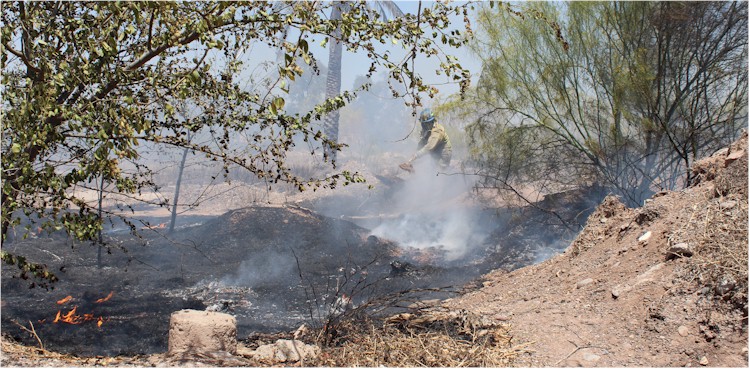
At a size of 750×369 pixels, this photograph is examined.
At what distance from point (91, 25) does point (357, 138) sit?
130ft

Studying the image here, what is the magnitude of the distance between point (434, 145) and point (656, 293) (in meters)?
11.6

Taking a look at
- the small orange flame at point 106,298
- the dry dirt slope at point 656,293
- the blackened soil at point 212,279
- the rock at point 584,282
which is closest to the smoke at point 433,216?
the blackened soil at point 212,279

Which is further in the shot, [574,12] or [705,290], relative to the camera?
[574,12]

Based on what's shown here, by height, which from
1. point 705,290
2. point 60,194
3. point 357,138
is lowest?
point 705,290

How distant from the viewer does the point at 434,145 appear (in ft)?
52.1

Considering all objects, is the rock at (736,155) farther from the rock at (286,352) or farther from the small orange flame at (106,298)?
the small orange flame at (106,298)

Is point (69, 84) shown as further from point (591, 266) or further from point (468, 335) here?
point (591, 266)

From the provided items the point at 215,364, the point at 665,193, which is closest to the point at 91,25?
the point at 215,364

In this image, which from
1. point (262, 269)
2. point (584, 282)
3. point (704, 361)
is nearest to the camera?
point (704, 361)

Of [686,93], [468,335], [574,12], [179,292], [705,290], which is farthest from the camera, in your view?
[574,12]

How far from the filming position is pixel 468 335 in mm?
4617

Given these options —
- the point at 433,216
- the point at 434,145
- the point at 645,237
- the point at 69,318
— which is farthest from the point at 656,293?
the point at 433,216

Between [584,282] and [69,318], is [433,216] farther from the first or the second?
[584,282]

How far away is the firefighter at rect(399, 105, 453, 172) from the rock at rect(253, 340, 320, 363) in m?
11.4
